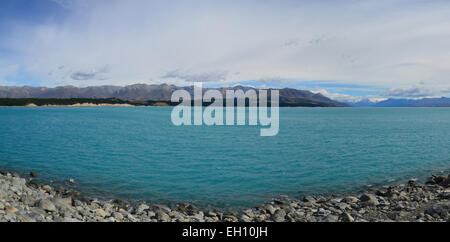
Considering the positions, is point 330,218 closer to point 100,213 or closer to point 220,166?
point 100,213

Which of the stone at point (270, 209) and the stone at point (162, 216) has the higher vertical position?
the stone at point (162, 216)

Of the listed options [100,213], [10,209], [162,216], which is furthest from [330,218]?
[10,209]

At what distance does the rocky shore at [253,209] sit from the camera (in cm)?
902

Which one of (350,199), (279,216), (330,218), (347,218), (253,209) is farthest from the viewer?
(350,199)

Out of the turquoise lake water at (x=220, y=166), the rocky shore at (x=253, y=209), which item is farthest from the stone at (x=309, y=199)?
the turquoise lake water at (x=220, y=166)

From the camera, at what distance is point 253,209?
1162 cm

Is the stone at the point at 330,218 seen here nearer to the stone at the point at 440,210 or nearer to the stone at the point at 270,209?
the stone at the point at 270,209

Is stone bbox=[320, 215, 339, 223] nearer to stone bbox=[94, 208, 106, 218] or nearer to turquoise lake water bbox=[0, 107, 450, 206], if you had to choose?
turquoise lake water bbox=[0, 107, 450, 206]

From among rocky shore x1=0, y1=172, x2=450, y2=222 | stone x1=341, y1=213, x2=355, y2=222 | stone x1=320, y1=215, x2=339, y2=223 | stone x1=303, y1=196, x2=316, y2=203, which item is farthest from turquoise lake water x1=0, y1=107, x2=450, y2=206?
stone x1=341, y1=213, x2=355, y2=222
